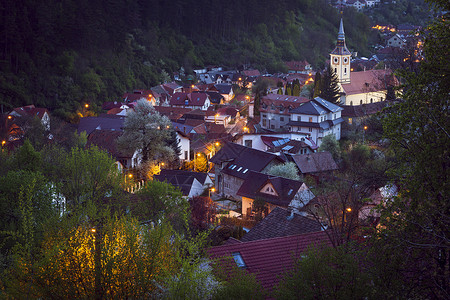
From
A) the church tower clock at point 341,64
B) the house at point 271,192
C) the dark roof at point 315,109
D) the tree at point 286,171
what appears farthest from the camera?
the church tower clock at point 341,64

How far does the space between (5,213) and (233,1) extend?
200 ft

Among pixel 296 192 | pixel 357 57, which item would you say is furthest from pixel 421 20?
pixel 296 192

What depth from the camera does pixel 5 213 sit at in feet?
50.6

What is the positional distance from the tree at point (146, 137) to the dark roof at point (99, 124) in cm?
577

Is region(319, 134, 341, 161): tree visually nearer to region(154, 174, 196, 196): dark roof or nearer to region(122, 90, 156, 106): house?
region(154, 174, 196, 196): dark roof

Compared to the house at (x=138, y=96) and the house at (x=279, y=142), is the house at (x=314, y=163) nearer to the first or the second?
the house at (x=279, y=142)

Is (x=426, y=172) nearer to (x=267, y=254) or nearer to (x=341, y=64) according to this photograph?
(x=267, y=254)

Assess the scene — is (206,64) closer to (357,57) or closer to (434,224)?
(357,57)

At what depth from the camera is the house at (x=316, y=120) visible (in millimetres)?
35469

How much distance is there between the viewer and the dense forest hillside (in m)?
43.4

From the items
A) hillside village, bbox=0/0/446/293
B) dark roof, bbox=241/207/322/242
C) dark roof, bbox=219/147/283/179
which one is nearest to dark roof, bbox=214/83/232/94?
hillside village, bbox=0/0/446/293

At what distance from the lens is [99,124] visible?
→ 116 feet

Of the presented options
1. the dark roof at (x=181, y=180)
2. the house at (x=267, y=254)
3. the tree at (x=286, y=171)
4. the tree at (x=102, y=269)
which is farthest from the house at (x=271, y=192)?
the tree at (x=102, y=269)

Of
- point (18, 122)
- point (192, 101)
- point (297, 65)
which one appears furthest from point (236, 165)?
point (297, 65)
